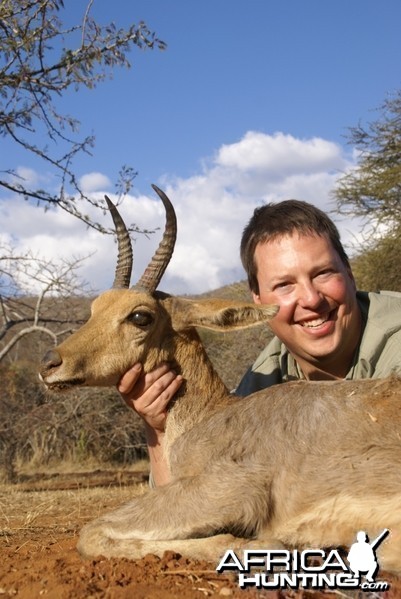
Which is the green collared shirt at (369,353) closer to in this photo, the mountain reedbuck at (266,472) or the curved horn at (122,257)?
the mountain reedbuck at (266,472)

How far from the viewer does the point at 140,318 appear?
6.06 meters

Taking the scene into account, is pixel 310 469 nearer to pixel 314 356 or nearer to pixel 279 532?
pixel 279 532

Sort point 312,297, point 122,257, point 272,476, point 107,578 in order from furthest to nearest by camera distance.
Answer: point 122,257
point 312,297
point 272,476
point 107,578

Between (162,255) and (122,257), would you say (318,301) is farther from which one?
(122,257)

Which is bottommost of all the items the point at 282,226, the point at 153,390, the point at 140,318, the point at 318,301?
the point at 153,390

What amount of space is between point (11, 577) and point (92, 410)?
14.9 m

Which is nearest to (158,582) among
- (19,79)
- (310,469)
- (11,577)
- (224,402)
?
(11,577)

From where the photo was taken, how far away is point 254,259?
7.00 meters

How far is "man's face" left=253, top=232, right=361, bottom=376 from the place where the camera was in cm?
649

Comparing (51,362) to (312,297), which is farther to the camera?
(312,297)

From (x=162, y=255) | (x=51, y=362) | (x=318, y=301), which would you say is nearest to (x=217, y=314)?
(x=162, y=255)

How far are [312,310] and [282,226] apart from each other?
0.86 metres

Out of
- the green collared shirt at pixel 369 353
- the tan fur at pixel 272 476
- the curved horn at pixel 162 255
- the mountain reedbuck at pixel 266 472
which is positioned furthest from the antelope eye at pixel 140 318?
the green collared shirt at pixel 369 353

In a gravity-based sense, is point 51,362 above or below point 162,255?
below
